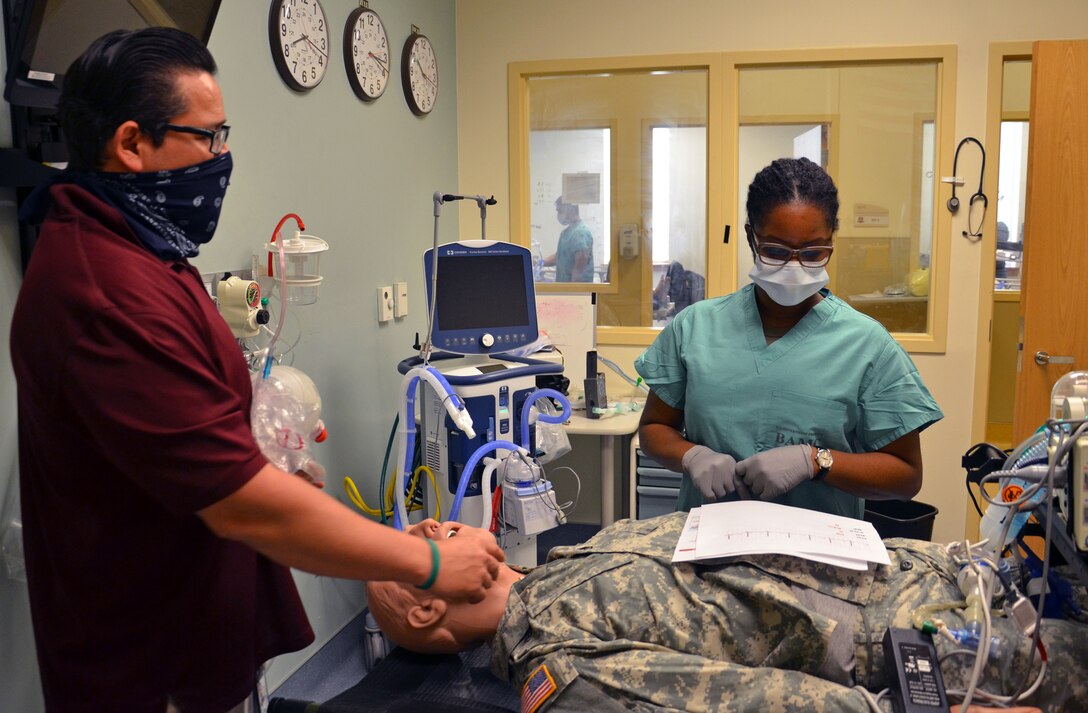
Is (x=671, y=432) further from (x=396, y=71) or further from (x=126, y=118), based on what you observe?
(x=396, y=71)

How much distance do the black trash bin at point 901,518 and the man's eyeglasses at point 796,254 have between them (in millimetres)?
1565

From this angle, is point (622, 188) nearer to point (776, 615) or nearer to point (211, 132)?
point (776, 615)

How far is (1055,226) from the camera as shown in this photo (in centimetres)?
287

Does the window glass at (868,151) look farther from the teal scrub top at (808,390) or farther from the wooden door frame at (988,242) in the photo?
the teal scrub top at (808,390)

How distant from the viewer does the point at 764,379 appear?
1727 mm

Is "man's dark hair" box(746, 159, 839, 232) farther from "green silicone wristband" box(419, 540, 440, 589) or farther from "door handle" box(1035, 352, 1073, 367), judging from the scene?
"door handle" box(1035, 352, 1073, 367)

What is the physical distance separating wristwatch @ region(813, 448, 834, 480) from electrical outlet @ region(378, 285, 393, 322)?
165cm

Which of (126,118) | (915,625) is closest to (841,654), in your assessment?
Answer: (915,625)

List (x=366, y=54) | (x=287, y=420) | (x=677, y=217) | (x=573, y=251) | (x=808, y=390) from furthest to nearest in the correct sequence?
(x=573, y=251)
(x=677, y=217)
(x=366, y=54)
(x=287, y=420)
(x=808, y=390)

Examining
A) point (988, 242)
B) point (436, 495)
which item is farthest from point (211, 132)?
point (988, 242)

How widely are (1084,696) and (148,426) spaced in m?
1.34

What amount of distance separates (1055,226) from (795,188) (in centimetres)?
170

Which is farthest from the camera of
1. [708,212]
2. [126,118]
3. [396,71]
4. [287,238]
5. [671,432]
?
[708,212]

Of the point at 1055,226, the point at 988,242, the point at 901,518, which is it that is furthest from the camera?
the point at 988,242
